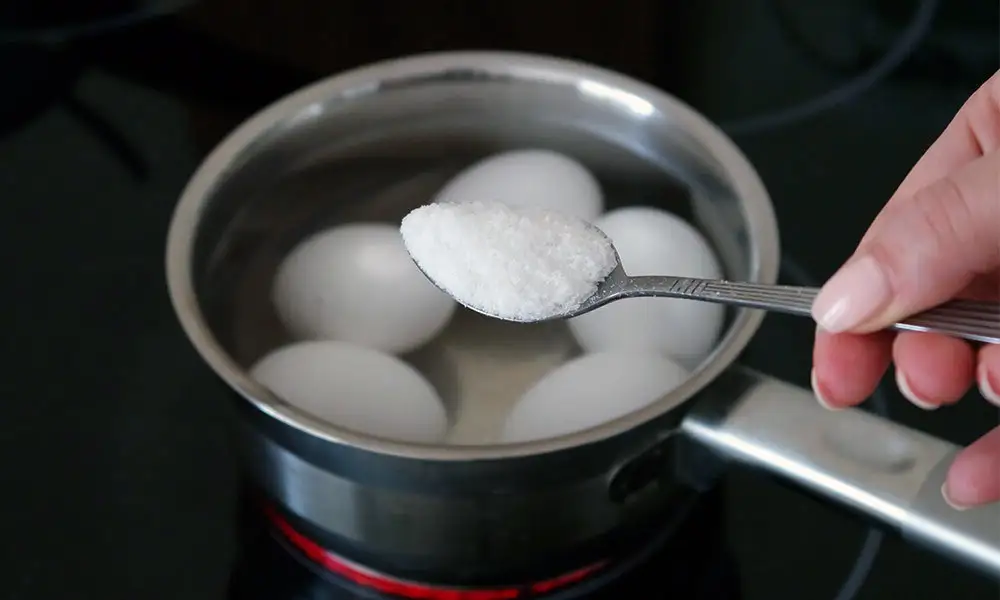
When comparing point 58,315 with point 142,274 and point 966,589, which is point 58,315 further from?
point 966,589

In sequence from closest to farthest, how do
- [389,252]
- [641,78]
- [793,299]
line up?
[793,299] < [389,252] < [641,78]

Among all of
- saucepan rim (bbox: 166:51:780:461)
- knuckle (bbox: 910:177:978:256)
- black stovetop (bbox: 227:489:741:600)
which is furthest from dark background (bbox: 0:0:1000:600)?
knuckle (bbox: 910:177:978:256)

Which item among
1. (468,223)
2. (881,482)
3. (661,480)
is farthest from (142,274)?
(881,482)

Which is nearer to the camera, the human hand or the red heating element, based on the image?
the human hand

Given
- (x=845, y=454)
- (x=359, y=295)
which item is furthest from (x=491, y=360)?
(x=845, y=454)

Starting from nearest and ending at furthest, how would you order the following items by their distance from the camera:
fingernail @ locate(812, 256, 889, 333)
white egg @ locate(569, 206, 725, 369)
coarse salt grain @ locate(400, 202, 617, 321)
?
fingernail @ locate(812, 256, 889, 333)
coarse salt grain @ locate(400, 202, 617, 321)
white egg @ locate(569, 206, 725, 369)

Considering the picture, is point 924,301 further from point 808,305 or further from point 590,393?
point 590,393

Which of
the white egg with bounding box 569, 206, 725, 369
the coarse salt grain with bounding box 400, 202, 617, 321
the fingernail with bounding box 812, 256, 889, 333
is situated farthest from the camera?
the white egg with bounding box 569, 206, 725, 369

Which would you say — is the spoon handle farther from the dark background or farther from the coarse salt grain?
the dark background
